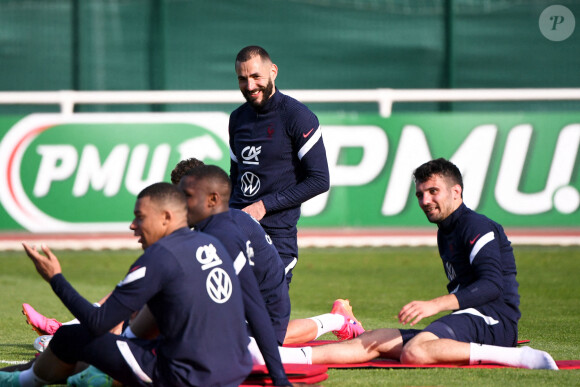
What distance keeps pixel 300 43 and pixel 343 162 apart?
110 inches

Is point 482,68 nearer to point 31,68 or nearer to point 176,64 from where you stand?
point 176,64

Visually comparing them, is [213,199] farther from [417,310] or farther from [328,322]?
[328,322]

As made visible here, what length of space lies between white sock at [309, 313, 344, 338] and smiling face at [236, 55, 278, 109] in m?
1.60

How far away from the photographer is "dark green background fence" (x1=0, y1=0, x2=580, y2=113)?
1464 cm

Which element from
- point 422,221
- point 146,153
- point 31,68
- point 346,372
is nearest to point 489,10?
point 422,221

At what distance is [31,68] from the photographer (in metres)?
14.6

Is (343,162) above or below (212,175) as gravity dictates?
below

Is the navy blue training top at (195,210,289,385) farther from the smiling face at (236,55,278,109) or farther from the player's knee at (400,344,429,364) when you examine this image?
the smiling face at (236,55,278,109)

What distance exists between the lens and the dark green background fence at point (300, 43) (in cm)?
1464

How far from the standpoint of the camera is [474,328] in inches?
246

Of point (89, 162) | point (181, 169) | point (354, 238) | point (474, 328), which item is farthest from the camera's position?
point (354, 238)

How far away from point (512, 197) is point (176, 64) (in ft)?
17.4

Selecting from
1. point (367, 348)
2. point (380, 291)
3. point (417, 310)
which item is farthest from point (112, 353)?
point (380, 291)

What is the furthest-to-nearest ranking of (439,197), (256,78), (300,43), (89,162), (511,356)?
(300,43), (89,162), (256,78), (439,197), (511,356)
